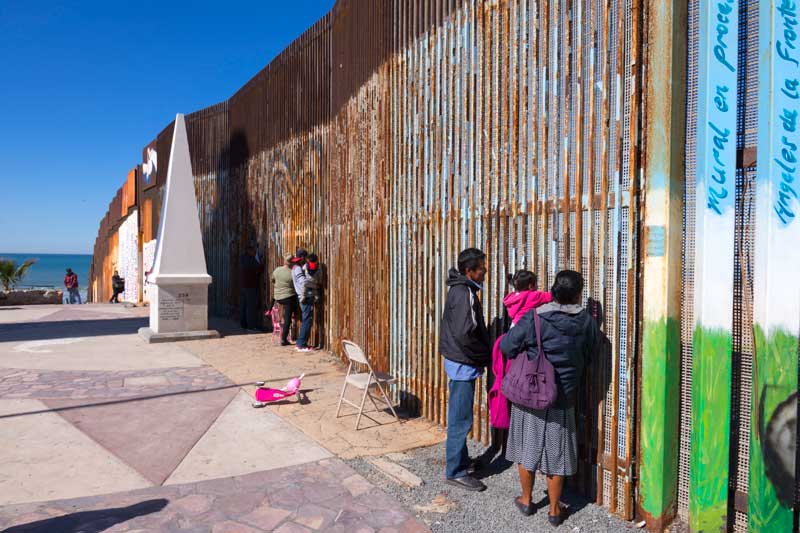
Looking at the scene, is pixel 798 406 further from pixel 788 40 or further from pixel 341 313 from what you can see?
pixel 341 313

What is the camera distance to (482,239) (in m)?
5.12

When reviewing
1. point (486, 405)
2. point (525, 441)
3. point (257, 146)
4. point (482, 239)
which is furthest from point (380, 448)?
point (257, 146)

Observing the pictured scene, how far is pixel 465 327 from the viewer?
433cm

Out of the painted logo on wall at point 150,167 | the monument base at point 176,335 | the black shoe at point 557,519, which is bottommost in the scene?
the black shoe at point 557,519

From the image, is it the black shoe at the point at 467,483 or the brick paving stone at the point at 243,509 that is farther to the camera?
the black shoe at the point at 467,483

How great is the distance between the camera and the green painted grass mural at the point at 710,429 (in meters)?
3.26

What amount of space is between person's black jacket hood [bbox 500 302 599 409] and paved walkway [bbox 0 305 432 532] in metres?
1.34

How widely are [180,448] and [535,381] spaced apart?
329cm

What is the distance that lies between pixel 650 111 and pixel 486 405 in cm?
282

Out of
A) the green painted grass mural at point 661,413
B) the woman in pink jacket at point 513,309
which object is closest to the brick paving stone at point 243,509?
the woman in pink jacket at point 513,309

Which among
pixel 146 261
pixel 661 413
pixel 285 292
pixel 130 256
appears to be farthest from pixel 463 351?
pixel 130 256

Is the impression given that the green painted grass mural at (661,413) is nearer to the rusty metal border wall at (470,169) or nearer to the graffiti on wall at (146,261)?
the rusty metal border wall at (470,169)

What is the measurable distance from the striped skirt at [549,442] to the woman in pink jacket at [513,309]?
0.38m

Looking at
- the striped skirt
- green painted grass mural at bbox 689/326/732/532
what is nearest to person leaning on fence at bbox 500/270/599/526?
the striped skirt
